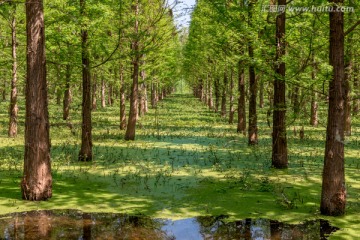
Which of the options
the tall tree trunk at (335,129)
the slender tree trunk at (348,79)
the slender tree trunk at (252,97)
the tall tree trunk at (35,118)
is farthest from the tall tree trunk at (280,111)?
the tall tree trunk at (35,118)

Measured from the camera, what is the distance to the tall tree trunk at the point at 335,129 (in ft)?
25.3

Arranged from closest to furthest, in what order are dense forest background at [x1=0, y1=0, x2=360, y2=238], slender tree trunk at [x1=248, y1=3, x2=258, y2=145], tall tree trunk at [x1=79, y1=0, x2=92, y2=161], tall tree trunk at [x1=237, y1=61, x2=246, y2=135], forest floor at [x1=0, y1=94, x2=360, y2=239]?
dense forest background at [x1=0, y1=0, x2=360, y2=238], forest floor at [x1=0, y1=94, x2=360, y2=239], tall tree trunk at [x1=79, y1=0, x2=92, y2=161], slender tree trunk at [x1=248, y1=3, x2=258, y2=145], tall tree trunk at [x1=237, y1=61, x2=246, y2=135]

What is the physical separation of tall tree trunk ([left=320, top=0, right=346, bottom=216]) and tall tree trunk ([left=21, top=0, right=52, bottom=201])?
252 inches

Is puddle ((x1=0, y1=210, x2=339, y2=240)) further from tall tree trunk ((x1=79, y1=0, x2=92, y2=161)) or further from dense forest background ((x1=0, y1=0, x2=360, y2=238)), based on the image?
tall tree trunk ((x1=79, y1=0, x2=92, y2=161))

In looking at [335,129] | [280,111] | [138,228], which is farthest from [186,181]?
[335,129]

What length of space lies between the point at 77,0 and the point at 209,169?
7532mm

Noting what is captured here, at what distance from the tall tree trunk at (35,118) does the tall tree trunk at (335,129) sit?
641 cm

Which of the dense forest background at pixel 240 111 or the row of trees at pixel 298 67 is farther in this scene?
the dense forest background at pixel 240 111

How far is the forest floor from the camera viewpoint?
8.36 m

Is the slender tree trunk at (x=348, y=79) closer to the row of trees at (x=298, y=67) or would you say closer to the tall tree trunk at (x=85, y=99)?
the row of trees at (x=298, y=67)

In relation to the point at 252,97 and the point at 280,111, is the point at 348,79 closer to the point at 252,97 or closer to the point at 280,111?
the point at 252,97

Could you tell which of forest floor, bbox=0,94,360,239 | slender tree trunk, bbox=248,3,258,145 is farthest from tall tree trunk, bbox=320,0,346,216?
slender tree trunk, bbox=248,3,258,145

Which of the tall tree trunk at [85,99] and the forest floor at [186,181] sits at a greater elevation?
the tall tree trunk at [85,99]

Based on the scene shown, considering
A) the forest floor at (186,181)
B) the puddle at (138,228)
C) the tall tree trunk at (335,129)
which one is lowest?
the puddle at (138,228)
